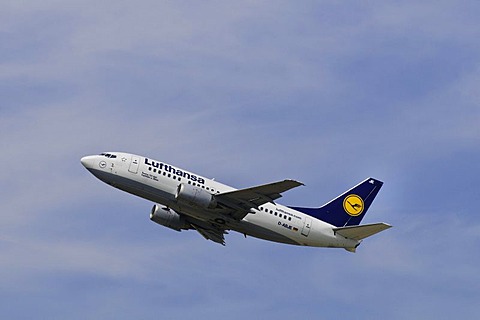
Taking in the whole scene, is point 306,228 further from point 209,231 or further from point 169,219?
point 169,219

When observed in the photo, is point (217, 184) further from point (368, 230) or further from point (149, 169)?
point (368, 230)

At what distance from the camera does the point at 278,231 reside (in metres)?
90.0

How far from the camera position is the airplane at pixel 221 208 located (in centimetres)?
8631

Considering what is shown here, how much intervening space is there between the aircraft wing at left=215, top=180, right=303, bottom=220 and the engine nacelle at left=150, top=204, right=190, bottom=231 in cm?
689

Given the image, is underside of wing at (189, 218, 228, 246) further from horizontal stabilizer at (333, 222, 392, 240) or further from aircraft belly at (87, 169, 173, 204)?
horizontal stabilizer at (333, 222, 392, 240)

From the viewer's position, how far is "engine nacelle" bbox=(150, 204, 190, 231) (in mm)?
93375

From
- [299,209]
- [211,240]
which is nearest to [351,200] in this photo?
[299,209]

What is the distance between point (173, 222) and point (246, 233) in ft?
23.8

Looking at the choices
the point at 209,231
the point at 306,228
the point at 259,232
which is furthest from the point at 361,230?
the point at 209,231

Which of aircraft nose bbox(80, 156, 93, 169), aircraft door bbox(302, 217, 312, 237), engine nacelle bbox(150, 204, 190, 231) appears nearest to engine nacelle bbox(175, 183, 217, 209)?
engine nacelle bbox(150, 204, 190, 231)

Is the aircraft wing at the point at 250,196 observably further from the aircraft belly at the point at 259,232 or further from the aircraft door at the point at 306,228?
the aircraft door at the point at 306,228

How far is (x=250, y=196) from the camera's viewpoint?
85.9 meters

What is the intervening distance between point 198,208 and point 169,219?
23.7 ft

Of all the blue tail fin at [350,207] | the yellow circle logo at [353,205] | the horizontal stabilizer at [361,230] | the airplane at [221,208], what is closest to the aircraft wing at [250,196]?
the airplane at [221,208]
